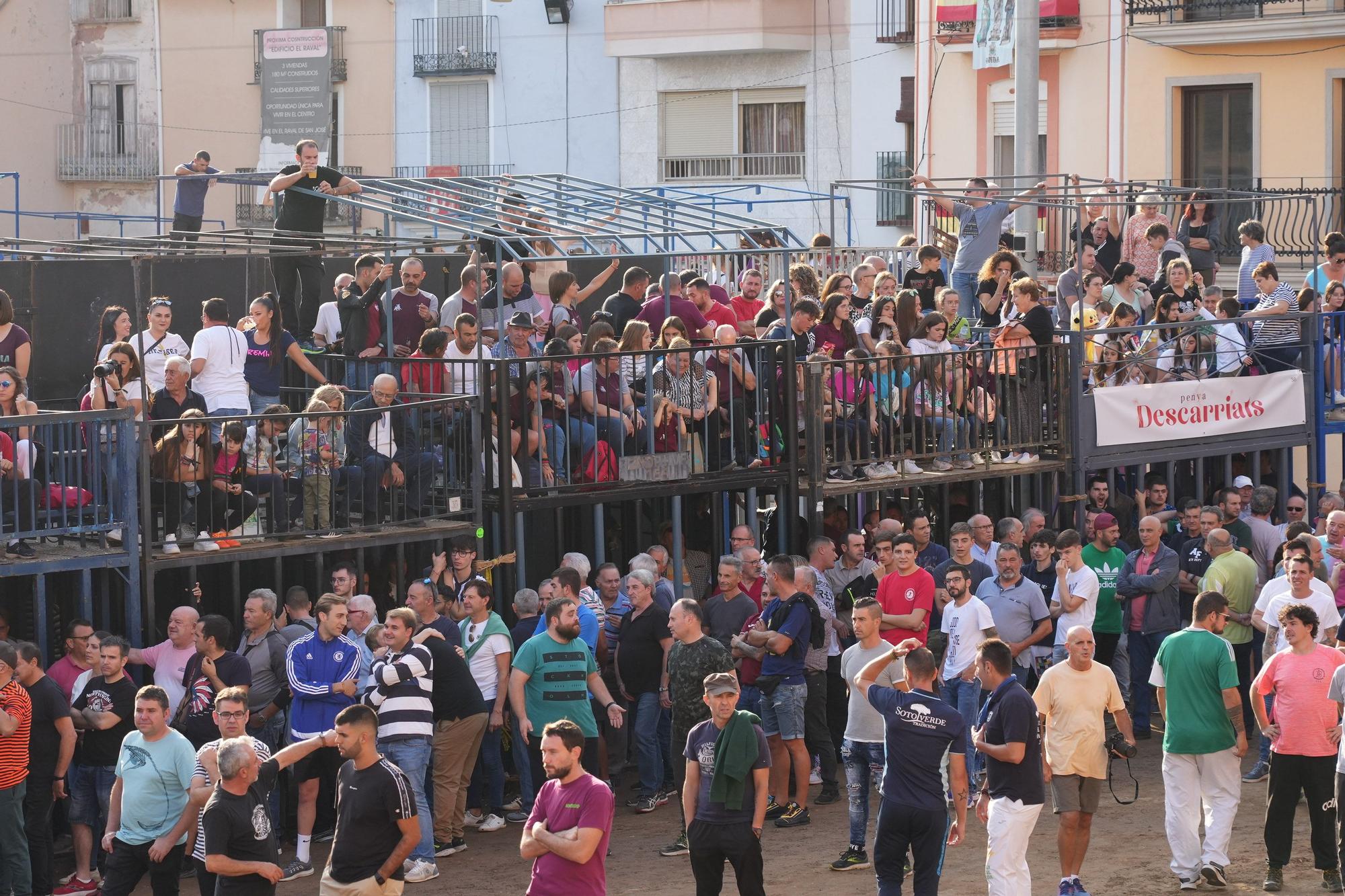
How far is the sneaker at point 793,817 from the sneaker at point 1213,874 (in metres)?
2.80

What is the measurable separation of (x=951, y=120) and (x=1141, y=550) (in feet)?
55.8

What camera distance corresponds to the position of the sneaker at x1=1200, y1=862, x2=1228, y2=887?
1187cm

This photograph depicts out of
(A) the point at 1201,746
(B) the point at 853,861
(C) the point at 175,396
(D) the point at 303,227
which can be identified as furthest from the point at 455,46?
(A) the point at 1201,746

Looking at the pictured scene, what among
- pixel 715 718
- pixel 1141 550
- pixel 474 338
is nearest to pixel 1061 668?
pixel 715 718

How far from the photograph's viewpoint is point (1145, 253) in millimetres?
20484

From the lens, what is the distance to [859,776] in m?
12.2

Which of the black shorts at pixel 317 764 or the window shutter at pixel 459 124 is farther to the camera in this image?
the window shutter at pixel 459 124

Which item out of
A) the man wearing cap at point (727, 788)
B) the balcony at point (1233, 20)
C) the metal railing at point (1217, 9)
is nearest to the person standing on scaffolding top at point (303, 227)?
the man wearing cap at point (727, 788)

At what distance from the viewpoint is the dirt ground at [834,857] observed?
12.1m

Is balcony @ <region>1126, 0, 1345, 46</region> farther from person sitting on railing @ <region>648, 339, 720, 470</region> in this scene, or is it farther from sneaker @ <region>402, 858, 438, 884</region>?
sneaker @ <region>402, 858, 438, 884</region>

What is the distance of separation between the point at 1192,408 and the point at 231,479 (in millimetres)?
Answer: 9063

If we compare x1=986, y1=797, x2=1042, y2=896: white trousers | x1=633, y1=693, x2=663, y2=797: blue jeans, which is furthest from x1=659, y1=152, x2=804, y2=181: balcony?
x1=986, y1=797, x2=1042, y2=896: white trousers

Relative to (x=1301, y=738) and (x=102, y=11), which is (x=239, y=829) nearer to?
(x=1301, y=738)

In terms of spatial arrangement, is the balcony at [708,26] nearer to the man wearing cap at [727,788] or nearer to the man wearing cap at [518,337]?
the man wearing cap at [518,337]
